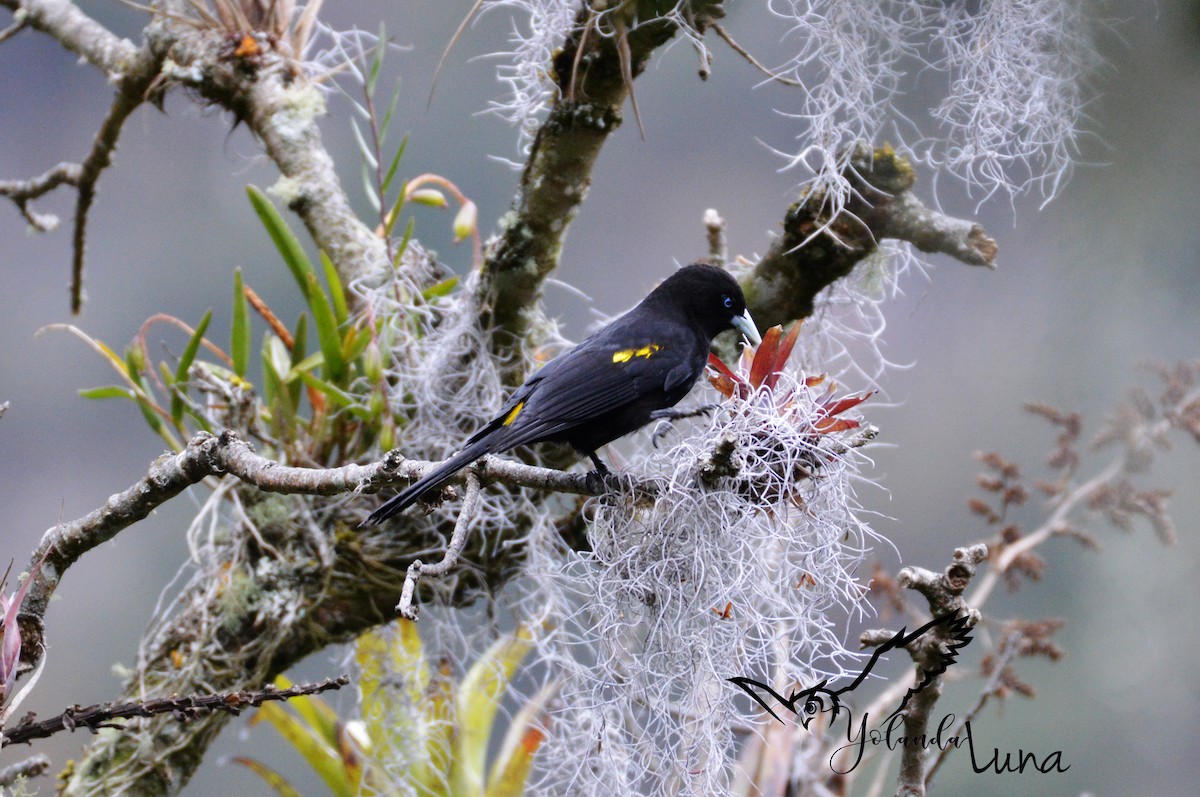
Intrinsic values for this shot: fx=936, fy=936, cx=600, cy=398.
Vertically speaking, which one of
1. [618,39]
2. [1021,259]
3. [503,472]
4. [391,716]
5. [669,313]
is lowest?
[391,716]

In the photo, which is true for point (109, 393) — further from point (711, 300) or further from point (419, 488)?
point (711, 300)

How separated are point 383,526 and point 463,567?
15 cm

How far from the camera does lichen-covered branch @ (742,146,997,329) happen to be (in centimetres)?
128

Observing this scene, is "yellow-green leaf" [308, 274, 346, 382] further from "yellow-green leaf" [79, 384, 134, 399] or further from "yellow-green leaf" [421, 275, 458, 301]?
"yellow-green leaf" [79, 384, 134, 399]

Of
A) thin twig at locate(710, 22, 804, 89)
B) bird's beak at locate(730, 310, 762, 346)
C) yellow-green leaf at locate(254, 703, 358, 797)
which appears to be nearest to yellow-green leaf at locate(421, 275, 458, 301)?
bird's beak at locate(730, 310, 762, 346)

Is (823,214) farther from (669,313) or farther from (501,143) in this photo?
(501,143)

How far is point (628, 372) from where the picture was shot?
1302 millimetres

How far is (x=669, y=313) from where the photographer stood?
1.41m

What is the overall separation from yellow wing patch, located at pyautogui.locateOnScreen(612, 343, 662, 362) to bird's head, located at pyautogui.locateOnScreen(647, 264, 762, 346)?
113 mm

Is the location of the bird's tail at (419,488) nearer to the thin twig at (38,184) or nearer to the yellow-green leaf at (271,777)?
the yellow-green leaf at (271,777)

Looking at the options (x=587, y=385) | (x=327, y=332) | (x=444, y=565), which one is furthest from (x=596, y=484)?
(x=327, y=332)

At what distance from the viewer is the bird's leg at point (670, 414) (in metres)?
1.14

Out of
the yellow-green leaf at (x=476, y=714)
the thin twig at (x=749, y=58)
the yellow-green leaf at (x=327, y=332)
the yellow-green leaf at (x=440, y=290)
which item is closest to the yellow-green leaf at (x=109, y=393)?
the yellow-green leaf at (x=327, y=332)

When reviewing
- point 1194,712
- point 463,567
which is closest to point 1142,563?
point 1194,712
